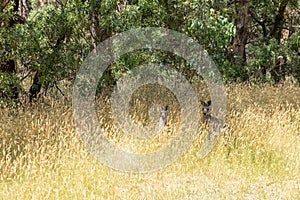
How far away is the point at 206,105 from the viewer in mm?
7117

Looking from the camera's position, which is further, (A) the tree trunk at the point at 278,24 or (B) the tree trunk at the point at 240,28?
(A) the tree trunk at the point at 278,24

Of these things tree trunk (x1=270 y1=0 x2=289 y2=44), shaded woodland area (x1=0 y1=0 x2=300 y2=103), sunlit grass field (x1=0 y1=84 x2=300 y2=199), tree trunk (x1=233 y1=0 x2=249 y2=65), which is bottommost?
sunlit grass field (x1=0 y1=84 x2=300 y2=199)

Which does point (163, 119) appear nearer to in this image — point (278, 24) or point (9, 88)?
point (9, 88)

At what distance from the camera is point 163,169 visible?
17.9ft

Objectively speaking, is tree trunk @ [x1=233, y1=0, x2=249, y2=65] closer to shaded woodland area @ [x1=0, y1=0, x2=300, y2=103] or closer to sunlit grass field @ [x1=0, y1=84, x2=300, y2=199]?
shaded woodland area @ [x1=0, y1=0, x2=300, y2=103]

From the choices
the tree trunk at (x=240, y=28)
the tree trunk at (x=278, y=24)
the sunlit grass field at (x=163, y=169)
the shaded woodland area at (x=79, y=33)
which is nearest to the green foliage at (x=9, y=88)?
the shaded woodland area at (x=79, y=33)

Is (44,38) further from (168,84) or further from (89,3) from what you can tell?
(168,84)

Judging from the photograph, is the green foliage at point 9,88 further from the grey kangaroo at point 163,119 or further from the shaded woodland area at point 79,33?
the grey kangaroo at point 163,119

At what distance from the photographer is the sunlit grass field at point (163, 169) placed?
15.5 ft

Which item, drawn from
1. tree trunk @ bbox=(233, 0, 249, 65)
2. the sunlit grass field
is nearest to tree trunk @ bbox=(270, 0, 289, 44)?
tree trunk @ bbox=(233, 0, 249, 65)

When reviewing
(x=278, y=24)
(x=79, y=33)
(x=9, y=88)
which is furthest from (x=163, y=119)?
(x=278, y=24)

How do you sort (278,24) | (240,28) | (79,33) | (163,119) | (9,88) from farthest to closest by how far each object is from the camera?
(278,24) < (240,28) < (79,33) < (9,88) < (163,119)

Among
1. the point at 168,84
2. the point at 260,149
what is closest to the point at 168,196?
the point at 260,149

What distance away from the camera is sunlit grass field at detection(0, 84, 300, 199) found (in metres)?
4.71
